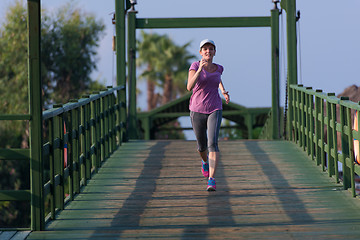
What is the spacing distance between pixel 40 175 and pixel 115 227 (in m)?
0.91

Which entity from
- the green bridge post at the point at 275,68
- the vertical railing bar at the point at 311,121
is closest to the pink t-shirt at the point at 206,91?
the vertical railing bar at the point at 311,121

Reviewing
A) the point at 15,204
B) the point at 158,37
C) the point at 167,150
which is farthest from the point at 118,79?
the point at 158,37

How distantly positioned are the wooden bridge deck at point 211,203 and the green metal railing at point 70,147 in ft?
0.64

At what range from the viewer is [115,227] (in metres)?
7.40

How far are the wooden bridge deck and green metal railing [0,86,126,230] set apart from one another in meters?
0.19

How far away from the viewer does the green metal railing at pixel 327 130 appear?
8875 millimetres

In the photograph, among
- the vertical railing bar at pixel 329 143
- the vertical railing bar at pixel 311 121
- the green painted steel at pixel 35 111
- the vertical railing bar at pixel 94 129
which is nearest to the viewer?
the green painted steel at pixel 35 111

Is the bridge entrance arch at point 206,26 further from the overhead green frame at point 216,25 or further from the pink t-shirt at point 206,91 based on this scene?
the pink t-shirt at point 206,91

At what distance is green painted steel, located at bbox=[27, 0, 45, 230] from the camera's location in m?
7.00

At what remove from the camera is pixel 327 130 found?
10242mm

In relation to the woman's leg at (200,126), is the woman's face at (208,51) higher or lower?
higher

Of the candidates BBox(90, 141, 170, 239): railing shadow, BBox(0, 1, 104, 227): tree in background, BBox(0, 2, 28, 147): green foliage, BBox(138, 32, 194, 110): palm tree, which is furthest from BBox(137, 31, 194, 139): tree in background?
BBox(90, 141, 170, 239): railing shadow

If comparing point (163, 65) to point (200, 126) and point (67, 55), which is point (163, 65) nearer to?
point (67, 55)

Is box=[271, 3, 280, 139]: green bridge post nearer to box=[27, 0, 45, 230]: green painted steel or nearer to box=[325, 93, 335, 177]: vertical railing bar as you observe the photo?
box=[325, 93, 335, 177]: vertical railing bar
